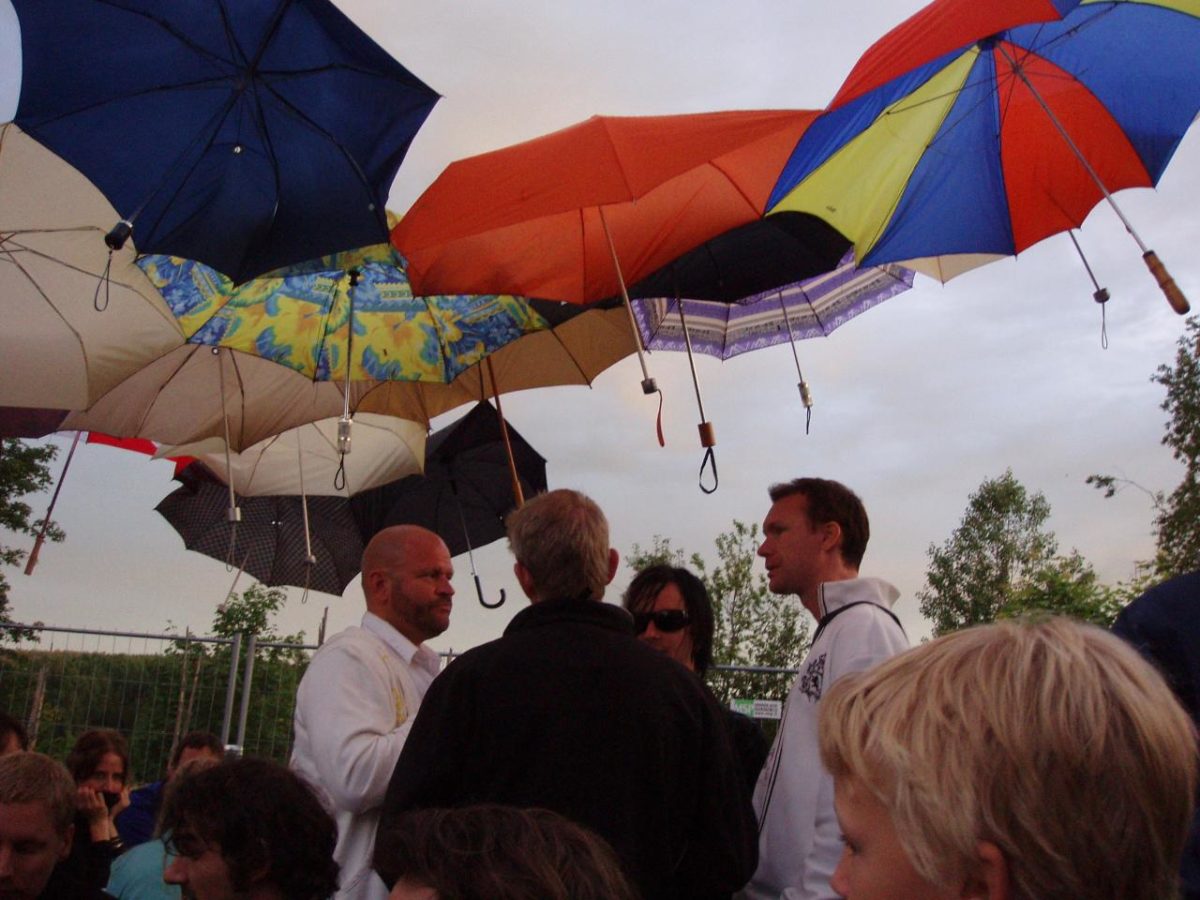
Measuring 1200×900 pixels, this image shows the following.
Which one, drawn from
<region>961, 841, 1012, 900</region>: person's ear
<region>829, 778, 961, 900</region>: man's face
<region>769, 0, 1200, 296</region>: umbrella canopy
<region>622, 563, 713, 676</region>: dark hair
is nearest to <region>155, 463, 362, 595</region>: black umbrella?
<region>769, 0, 1200, 296</region>: umbrella canopy

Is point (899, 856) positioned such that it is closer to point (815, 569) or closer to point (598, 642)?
point (598, 642)

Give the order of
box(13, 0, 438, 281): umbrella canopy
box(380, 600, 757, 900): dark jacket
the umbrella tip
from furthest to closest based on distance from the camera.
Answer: box(13, 0, 438, 281): umbrella canopy → the umbrella tip → box(380, 600, 757, 900): dark jacket

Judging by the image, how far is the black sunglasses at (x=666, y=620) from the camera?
398 centimetres

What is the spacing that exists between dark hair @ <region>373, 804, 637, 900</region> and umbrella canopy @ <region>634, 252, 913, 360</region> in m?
5.31

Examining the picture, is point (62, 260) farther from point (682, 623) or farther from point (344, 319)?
point (682, 623)

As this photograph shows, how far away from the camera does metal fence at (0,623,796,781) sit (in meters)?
8.73

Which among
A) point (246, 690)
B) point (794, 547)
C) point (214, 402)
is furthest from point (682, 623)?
point (246, 690)

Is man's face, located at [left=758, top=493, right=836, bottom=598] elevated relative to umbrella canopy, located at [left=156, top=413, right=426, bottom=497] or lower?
lower

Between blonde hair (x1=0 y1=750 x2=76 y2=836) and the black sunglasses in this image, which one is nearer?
blonde hair (x1=0 y1=750 x2=76 y2=836)

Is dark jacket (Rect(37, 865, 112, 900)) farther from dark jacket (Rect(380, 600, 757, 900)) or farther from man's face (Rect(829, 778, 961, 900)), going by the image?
man's face (Rect(829, 778, 961, 900))

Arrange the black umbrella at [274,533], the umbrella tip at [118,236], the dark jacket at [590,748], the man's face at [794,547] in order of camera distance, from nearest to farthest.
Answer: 1. the dark jacket at [590,748]
2. the man's face at [794,547]
3. the umbrella tip at [118,236]
4. the black umbrella at [274,533]

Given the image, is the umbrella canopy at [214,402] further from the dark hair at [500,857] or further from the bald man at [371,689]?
the dark hair at [500,857]

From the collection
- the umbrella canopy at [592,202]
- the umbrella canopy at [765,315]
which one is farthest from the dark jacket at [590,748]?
the umbrella canopy at [765,315]

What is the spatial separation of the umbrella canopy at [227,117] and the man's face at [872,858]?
4.28 metres
